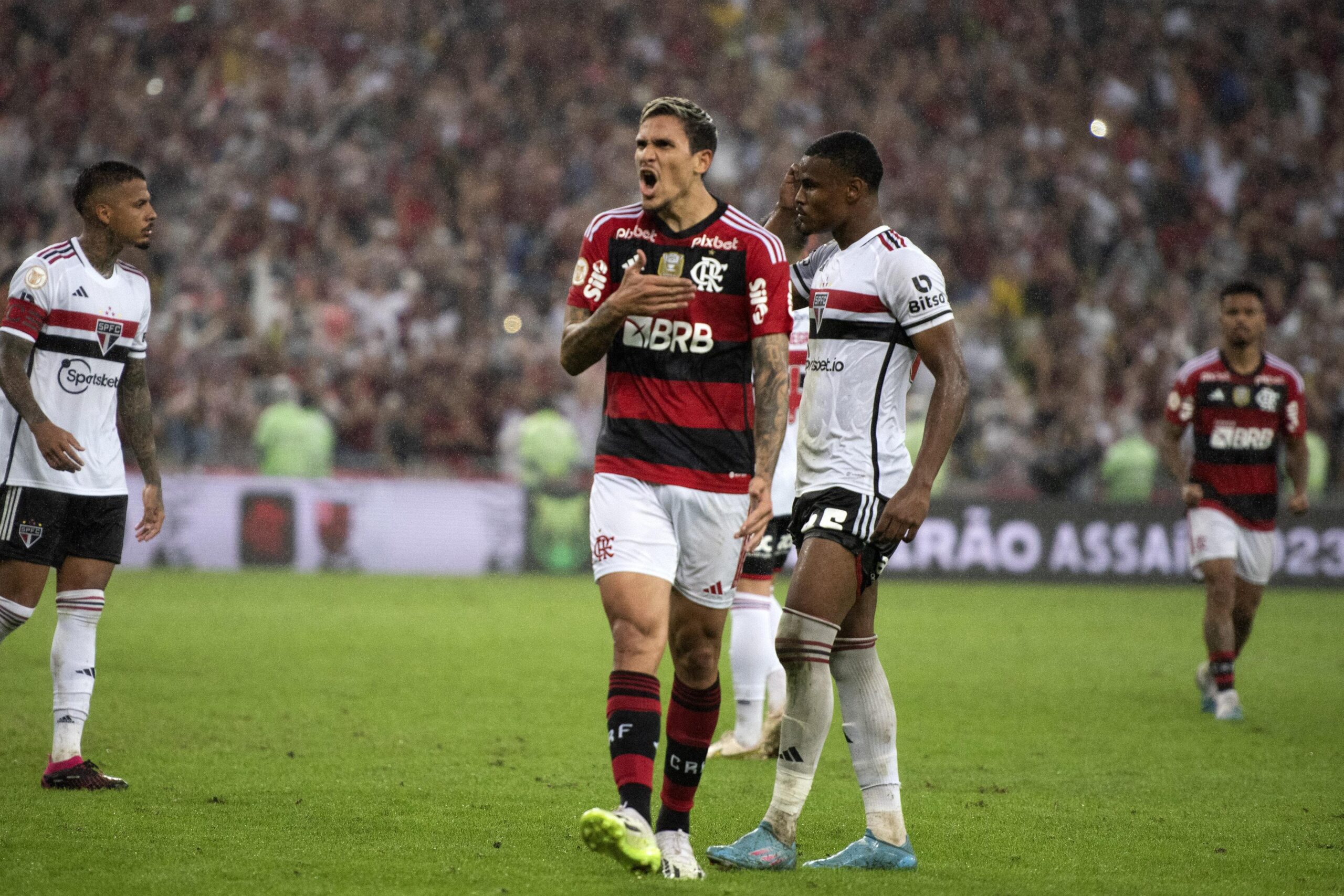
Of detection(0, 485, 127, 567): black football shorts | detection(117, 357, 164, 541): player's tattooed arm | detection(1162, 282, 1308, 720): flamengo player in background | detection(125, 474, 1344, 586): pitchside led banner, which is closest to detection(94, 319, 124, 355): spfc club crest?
detection(117, 357, 164, 541): player's tattooed arm

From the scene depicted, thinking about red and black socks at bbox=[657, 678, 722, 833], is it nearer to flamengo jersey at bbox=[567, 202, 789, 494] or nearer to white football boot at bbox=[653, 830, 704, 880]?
white football boot at bbox=[653, 830, 704, 880]

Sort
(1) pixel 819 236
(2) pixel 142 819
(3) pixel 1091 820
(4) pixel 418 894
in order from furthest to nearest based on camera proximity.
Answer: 1. (1) pixel 819 236
2. (3) pixel 1091 820
3. (2) pixel 142 819
4. (4) pixel 418 894

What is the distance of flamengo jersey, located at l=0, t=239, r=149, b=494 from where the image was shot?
6320 mm

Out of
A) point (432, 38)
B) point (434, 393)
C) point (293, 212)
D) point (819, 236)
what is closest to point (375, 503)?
point (434, 393)

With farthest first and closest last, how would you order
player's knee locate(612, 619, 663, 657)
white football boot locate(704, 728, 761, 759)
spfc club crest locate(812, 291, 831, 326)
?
white football boot locate(704, 728, 761, 759)
spfc club crest locate(812, 291, 831, 326)
player's knee locate(612, 619, 663, 657)

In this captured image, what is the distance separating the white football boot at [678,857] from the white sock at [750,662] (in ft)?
8.73

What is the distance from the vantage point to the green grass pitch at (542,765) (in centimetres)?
499

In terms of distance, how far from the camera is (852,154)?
5320 millimetres

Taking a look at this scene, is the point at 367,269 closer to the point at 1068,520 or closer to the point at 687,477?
the point at 1068,520

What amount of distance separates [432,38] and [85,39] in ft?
17.2

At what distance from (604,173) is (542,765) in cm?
1597

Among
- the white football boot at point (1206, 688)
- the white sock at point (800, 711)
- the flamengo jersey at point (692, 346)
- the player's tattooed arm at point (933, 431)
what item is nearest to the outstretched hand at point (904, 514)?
the player's tattooed arm at point (933, 431)

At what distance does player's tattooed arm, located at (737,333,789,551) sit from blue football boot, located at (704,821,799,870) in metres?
1.01

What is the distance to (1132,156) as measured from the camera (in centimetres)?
2306
